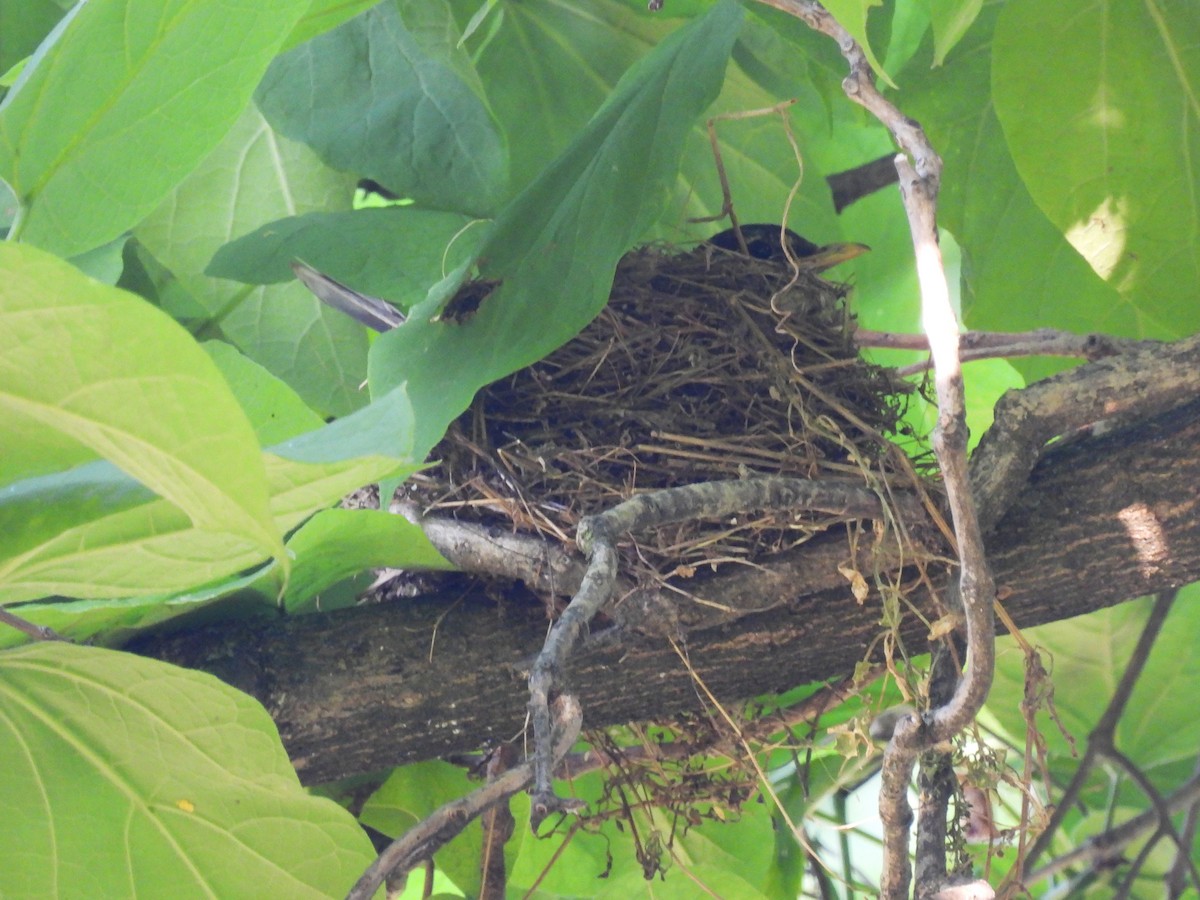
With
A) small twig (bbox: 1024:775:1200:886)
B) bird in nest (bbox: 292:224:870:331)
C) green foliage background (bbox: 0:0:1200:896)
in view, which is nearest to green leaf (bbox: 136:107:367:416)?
green foliage background (bbox: 0:0:1200:896)

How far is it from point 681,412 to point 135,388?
667 mm

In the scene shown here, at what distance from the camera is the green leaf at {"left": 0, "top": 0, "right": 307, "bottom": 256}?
0.67 meters

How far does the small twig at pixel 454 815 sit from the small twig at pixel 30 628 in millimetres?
281

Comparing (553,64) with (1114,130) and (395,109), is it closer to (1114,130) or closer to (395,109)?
(395,109)

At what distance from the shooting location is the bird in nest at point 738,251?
3.42 ft

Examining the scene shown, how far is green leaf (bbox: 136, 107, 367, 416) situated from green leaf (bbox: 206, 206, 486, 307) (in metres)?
0.16

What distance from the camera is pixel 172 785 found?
0.77 metres

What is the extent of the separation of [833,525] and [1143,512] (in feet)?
0.82

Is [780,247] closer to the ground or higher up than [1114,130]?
closer to the ground

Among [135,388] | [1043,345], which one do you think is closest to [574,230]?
[1043,345]

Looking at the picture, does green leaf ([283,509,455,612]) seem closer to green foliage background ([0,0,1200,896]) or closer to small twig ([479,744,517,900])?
green foliage background ([0,0,1200,896])

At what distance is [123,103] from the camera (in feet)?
2.27

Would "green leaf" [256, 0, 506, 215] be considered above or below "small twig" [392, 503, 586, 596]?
above

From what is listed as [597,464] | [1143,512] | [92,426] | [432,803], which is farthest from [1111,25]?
[432,803]
